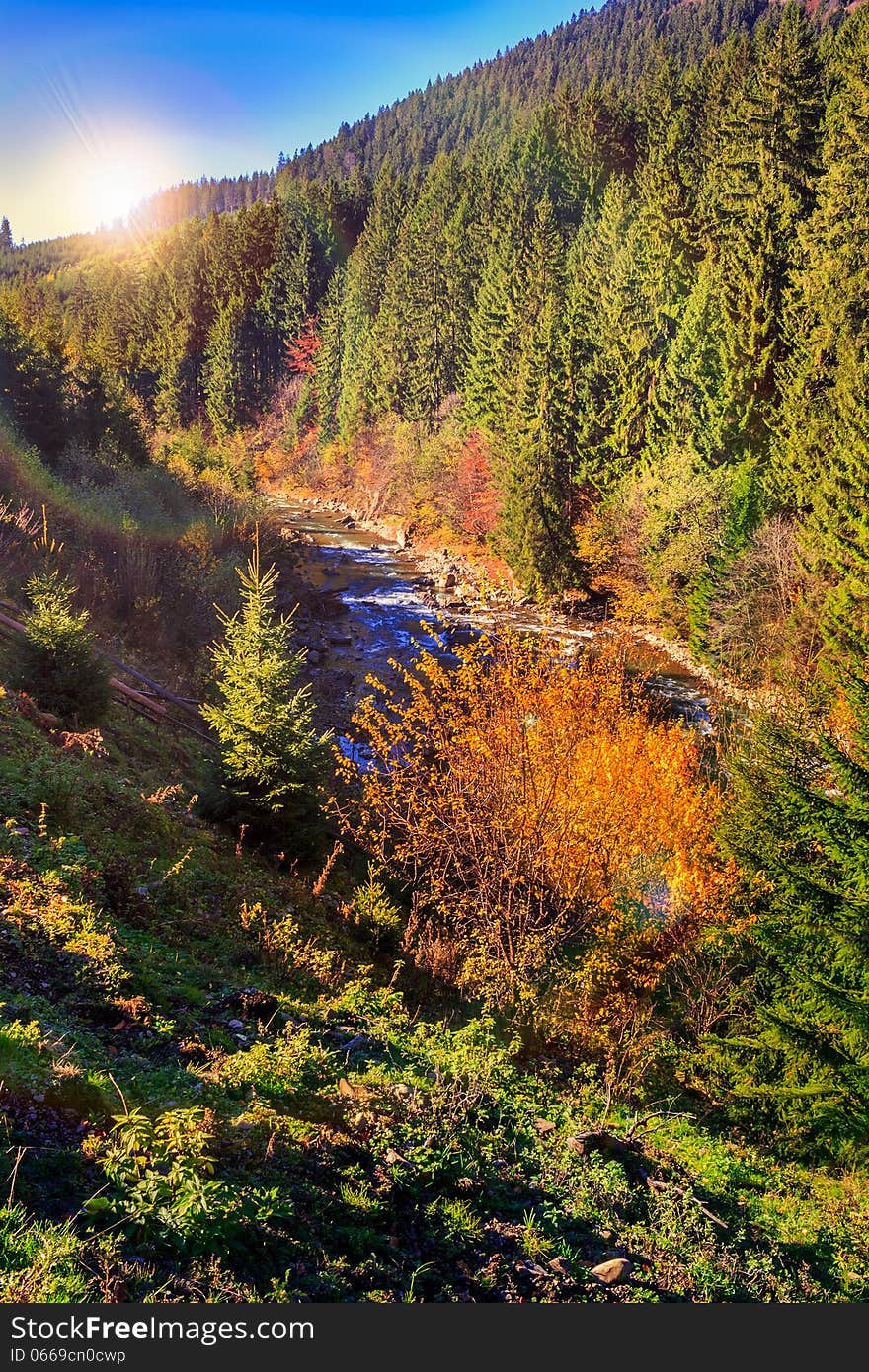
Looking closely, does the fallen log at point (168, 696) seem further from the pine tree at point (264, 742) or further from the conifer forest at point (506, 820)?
the pine tree at point (264, 742)

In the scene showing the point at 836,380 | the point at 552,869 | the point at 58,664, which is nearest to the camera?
the point at 552,869

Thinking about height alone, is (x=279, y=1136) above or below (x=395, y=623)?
above

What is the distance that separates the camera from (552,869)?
14922 millimetres

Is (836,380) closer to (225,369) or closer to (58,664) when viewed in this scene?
(58,664)

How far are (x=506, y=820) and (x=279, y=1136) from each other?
329 inches

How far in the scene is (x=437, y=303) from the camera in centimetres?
6919

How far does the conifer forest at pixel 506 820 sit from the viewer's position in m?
6.62

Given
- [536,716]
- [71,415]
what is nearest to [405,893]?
[536,716]

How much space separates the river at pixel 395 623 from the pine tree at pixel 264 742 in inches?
437

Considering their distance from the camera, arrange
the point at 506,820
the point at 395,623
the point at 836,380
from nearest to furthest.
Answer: the point at 506,820, the point at 836,380, the point at 395,623

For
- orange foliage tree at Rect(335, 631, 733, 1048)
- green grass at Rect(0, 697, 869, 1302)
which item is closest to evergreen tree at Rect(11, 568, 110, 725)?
green grass at Rect(0, 697, 869, 1302)

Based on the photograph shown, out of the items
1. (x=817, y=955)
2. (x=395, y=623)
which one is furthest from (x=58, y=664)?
(x=395, y=623)

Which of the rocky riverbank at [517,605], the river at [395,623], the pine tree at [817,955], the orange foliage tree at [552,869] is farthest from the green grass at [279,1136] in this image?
the rocky riverbank at [517,605]

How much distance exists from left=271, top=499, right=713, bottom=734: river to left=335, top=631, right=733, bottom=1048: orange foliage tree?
991 centimetres
